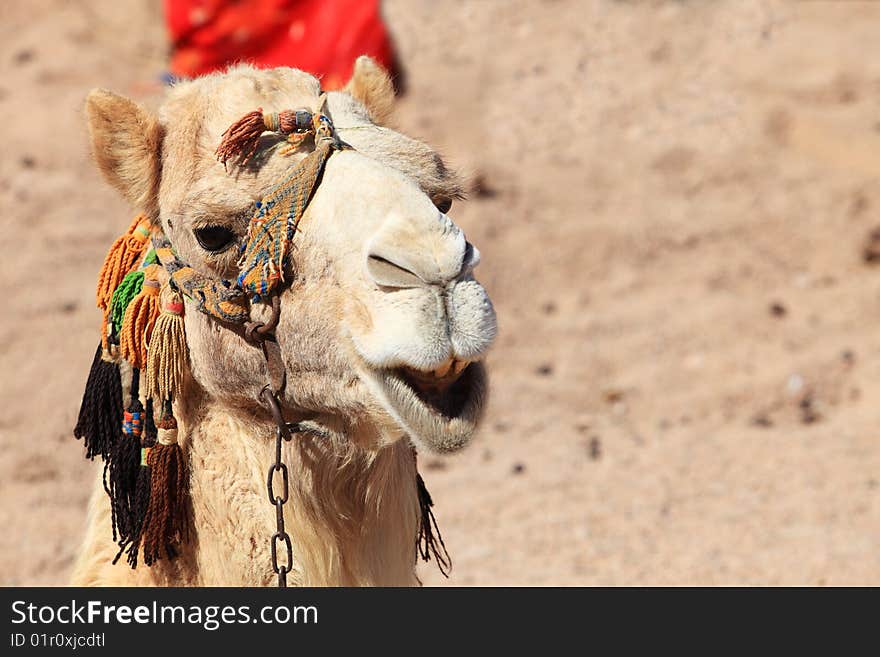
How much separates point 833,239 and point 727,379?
1644mm

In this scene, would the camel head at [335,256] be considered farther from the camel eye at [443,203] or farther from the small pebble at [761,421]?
the small pebble at [761,421]

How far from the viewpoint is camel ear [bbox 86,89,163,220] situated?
3168 millimetres

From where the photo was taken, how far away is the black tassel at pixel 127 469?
3334mm

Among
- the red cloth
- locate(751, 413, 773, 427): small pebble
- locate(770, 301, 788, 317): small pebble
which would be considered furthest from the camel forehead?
the red cloth

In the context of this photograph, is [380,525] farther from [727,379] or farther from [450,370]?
[727,379]

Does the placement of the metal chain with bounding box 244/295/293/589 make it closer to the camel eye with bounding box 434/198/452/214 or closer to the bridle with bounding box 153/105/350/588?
the bridle with bounding box 153/105/350/588

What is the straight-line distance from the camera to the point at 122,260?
3.44 meters

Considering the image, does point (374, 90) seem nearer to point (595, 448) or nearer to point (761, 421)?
point (595, 448)

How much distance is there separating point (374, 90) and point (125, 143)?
734mm

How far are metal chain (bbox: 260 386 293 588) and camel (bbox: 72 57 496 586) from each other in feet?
0.12

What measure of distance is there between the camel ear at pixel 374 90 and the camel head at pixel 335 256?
8 cm

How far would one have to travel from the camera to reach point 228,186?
10.1 ft

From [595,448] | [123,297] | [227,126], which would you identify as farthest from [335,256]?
[595,448]
